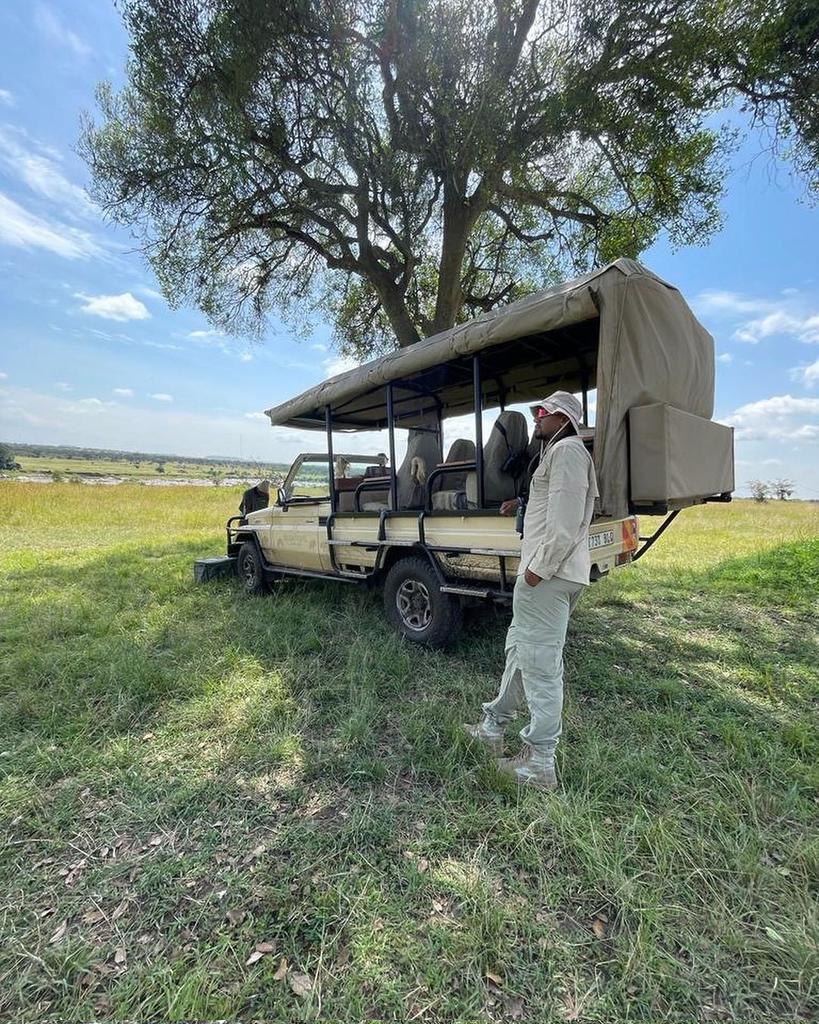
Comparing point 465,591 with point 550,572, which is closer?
point 550,572

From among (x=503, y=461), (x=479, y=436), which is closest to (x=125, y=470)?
(x=503, y=461)

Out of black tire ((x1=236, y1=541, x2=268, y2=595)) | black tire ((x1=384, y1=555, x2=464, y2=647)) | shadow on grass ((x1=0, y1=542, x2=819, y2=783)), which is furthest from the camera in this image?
black tire ((x1=236, y1=541, x2=268, y2=595))

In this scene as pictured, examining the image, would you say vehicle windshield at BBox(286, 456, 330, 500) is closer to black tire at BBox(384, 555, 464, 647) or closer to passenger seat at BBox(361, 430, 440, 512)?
passenger seat at BBox(361, 430, 440, 512)

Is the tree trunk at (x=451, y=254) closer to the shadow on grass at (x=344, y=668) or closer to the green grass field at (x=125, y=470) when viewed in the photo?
the shadow on grass at (x=344, y=668)

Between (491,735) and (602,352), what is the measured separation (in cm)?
245

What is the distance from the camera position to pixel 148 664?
379cm

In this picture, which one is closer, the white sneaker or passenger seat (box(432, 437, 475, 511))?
the white sneaker

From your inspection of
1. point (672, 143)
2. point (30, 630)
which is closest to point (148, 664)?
point (30, 630)

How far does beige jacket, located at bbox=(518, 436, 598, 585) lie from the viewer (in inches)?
91.8

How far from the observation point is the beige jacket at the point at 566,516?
7.65 feet

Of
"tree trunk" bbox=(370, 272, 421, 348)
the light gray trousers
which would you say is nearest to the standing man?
the light gray trousers

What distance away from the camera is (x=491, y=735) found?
278 cm

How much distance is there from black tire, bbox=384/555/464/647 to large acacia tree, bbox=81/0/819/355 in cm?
556

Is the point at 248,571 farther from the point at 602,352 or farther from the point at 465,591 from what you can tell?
the point at 602,352
